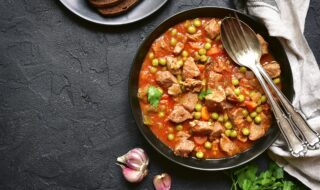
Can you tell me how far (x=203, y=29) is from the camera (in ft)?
16.7

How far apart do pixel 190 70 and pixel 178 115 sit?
51 centimetres

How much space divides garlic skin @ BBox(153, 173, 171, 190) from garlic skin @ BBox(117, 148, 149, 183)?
149 millimetres

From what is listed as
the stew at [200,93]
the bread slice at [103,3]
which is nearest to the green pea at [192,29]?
the stew at [200,93]

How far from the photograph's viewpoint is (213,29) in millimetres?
4984

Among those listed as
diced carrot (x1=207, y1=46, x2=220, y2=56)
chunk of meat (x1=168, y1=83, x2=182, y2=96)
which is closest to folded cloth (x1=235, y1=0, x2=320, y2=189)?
diced carrot (x1=207, y1=46, x2=220, y2=56)

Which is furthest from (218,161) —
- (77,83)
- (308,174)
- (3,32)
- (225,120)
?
(3,32)

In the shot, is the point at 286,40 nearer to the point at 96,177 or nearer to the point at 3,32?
the point at 96,177

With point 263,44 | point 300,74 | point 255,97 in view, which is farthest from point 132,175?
point 300,74

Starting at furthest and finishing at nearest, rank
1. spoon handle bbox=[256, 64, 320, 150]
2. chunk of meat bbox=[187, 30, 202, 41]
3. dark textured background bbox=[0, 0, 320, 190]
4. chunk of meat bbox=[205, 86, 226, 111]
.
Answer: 1. dark textured background bbox=[0, 0, 320, 190]
2. chunk of meat bbox=[187, 30, 202, 41]
3. chunk of meat bbox=[205, 86, 226, 111]
4. spoon handle bbox=[256, 64, 320, 150]

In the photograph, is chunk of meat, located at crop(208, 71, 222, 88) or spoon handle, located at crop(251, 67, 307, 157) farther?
chunk of meat, located at crop(208, 71, 222, 88)

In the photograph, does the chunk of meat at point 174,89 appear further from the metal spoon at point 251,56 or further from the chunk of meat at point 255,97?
the chunk of meat at point 255,97

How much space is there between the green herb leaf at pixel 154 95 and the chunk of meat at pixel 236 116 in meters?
0.80

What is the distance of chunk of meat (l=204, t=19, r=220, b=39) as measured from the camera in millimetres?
4988

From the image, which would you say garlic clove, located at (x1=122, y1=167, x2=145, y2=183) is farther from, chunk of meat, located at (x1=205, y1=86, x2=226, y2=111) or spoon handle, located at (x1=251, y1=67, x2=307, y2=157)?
spoon handle, located at (x1=251, y1=67, x2=307, y2=157)
